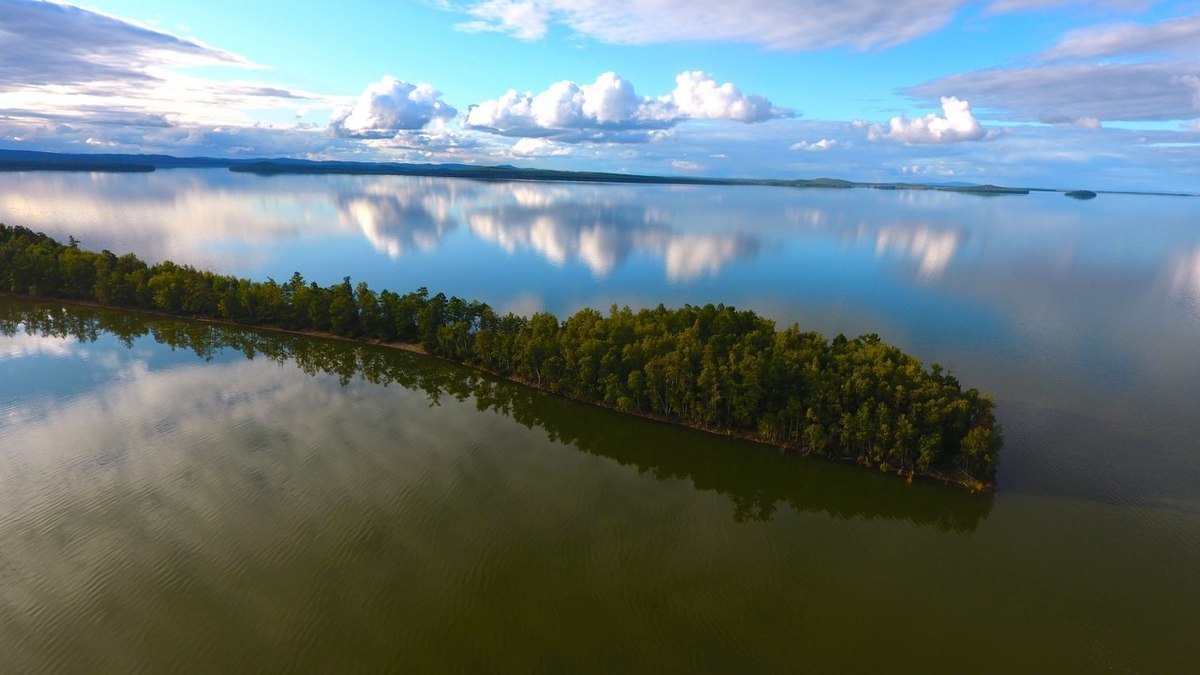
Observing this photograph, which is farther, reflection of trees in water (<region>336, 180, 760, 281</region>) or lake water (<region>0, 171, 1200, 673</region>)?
reflection of trees in water (<region>336, 180, 760, 281</region>)

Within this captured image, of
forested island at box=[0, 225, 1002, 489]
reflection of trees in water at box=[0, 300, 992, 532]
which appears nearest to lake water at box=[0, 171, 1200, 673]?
reflection of trees in water at box=[0, 300, 992, 532]

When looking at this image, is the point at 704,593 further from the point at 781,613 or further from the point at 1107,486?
the point at 1107,486

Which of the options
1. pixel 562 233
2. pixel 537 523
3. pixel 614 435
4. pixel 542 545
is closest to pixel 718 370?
pixel 614 435

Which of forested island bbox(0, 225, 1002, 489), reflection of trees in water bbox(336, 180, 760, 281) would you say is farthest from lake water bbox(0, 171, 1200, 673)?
reflection of trees in water bbox(336, 180, 760, 281)

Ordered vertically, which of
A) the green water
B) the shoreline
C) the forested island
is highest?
the forested island

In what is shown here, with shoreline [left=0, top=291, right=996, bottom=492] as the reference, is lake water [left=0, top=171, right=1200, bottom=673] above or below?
below

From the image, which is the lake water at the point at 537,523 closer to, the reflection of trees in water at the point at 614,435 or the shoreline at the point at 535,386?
the reflection of trees in water at the point at 614,435

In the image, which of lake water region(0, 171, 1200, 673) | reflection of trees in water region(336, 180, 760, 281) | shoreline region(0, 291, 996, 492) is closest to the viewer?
→ lake water region(0, 171, 1200, 673)

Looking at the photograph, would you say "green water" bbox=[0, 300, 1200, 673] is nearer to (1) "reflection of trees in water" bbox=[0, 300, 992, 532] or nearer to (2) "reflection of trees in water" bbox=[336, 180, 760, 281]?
(1) "reflection of trees in water" bbox=[0, 300, 992, 532]

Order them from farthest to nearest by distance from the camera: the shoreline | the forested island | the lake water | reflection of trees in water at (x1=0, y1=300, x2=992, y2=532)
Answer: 1. the forested island
2. the shoreline
3. reflection of trees in water at (x1=0, y1=300, x2=992, y2=532)
4. the lake water
